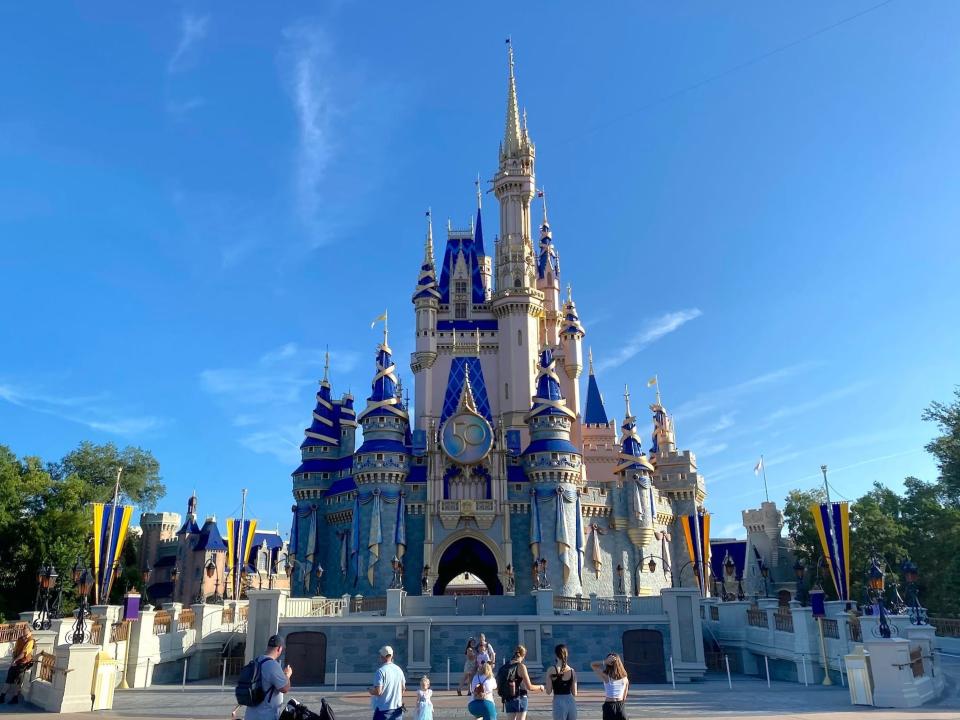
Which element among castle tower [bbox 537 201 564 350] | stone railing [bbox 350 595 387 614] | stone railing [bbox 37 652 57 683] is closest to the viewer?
stone railing [bbox 37 652 57 683]

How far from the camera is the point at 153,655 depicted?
29.0m

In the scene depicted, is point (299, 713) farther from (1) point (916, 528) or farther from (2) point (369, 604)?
(1) point (916, 528)

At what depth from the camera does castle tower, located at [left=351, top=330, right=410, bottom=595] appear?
159ft

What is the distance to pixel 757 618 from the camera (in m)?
32.7

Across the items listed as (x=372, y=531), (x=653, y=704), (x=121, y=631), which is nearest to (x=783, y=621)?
(x=653, y=704)

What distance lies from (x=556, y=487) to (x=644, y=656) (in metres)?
18.8

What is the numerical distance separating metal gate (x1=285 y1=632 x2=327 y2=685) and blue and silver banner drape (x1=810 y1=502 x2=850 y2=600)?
22.0 m

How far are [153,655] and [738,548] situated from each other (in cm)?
5422

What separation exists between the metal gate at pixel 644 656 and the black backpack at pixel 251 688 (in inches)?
1025

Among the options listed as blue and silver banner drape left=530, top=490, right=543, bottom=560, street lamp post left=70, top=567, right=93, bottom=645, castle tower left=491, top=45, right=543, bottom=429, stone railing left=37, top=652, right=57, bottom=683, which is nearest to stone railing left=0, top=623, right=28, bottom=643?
street lamp post left=70, top=567, right=93, bottom=645

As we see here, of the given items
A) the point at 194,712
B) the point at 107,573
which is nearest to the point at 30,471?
the point at 107,573

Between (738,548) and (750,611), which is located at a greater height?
(738,548)

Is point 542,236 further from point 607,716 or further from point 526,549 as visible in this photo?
point 607,716

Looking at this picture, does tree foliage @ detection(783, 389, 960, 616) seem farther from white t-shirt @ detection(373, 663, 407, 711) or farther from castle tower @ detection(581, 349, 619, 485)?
white t-shirt @ detection(373, 663, 407, 711)
